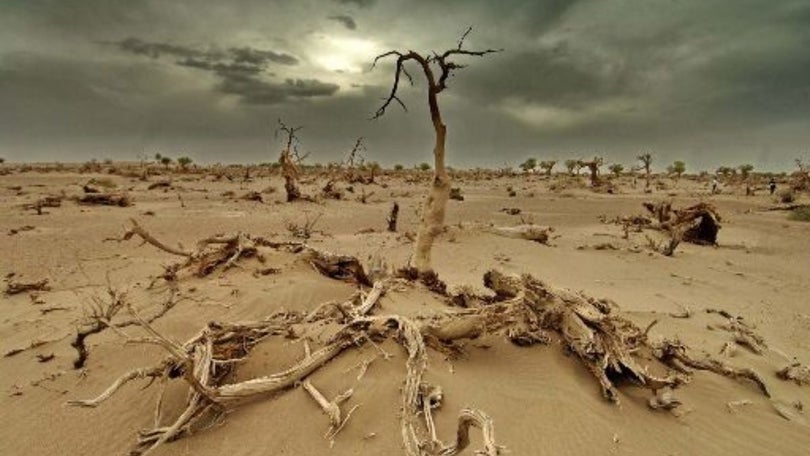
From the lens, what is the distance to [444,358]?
13.2 ft

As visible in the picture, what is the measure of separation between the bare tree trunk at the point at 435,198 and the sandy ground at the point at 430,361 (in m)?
0.74

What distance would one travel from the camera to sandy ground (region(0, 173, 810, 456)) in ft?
11.3

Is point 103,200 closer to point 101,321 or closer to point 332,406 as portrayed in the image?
point 101,321

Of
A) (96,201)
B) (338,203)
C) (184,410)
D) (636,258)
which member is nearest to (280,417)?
(184,410)

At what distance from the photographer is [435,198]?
620cm

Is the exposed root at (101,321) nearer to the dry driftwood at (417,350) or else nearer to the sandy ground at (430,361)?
the sandy ground at (430,361)

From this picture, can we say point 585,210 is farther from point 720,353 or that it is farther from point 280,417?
point 280,417

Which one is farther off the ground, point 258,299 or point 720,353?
Answer: point 258,299

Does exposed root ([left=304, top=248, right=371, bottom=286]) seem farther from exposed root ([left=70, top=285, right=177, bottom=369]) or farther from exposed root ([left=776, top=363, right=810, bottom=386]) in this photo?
exposed root ([left=776, top=363, right=810, bottom=386])

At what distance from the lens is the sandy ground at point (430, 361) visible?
344 cm

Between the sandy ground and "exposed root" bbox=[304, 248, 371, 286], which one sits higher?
"exposed root" bbox=[304, 248, 371, 286]

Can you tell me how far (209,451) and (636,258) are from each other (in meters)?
10.3

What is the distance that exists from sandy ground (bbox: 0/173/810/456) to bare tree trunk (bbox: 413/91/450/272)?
74 cm

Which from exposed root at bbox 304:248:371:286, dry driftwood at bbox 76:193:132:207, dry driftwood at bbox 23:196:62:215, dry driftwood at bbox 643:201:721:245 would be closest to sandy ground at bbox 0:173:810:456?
exposed root at bbox 304:248:371:286
